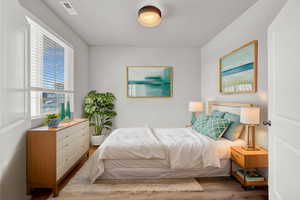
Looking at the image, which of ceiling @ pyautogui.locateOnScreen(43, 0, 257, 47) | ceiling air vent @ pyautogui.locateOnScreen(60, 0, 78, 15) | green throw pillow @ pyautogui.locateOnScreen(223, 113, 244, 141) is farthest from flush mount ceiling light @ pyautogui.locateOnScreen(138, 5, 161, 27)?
green throw pillow @ pyautogui.locateOnScreen(223, 113, 244, 141)

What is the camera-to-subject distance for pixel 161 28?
11.1 feet

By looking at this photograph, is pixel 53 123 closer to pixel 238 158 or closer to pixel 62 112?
pixel 62 112

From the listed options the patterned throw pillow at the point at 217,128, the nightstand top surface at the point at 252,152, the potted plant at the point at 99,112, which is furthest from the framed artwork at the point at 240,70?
the potted plant at the point at 99,112

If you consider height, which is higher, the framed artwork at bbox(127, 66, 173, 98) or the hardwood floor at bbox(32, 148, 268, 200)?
the framed artwork at bbox(127, 66, 173, 98)

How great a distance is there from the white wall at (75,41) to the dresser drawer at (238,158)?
10.4ft

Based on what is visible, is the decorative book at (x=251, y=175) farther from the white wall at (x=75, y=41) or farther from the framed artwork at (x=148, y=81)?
the white wall at (x=75, y=41)

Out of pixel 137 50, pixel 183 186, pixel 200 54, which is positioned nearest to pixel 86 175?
pixel 183 186

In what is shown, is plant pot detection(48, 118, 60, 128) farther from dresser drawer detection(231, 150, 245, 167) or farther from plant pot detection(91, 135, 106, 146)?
dresser drawer detection(231, 150, 245, 167)

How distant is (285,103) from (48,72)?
3.19m

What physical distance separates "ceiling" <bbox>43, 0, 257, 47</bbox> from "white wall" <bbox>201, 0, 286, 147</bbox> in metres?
0.15

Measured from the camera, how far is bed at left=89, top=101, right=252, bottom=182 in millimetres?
2391

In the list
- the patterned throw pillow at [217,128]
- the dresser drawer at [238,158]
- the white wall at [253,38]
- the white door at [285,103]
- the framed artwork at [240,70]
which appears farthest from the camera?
the patterned throw pillow at [217,128]

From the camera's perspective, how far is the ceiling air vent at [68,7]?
2.42m

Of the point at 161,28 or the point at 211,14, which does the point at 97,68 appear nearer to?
the point at 161,28
